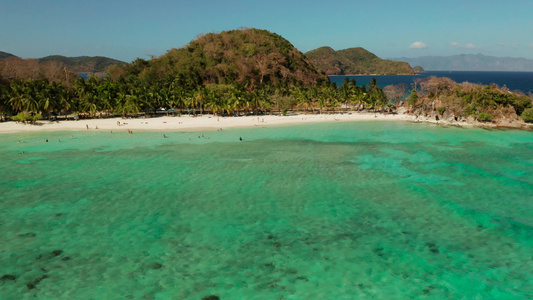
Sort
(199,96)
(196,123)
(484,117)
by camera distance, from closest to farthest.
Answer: (484,117) → (196,123) → (199,96)

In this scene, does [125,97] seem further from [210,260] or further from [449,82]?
[449,82]

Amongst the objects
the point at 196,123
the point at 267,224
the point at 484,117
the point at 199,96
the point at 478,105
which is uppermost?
the point at 199,96

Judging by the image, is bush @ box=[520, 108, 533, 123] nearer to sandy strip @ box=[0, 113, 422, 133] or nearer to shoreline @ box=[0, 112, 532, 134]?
shoreline @ box=[0, 112, 532, 134]

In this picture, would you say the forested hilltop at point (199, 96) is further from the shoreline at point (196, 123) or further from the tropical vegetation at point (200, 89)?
the shoreline at point (196, 123)

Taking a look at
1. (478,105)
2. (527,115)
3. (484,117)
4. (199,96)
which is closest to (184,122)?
(199,96)

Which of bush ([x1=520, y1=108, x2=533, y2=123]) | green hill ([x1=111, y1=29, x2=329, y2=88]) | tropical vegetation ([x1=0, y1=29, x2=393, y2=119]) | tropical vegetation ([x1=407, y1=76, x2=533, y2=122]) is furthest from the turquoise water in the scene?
green hill ([x1=111, y1=29, x2=329, y2=88])

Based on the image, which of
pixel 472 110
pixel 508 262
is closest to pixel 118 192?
pixel 508 262

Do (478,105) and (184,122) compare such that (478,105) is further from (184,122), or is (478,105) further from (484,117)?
(184,122)
